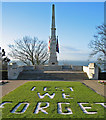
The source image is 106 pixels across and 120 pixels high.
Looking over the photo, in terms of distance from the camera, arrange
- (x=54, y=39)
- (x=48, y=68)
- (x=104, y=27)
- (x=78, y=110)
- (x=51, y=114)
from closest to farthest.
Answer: (x=51, y=114), (x=78, y=110), (x=104, y=27), (x=48, y=68), (x=54, y=39)

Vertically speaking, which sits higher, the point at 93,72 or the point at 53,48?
the point at 53,48

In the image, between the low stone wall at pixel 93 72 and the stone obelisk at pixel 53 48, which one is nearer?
the low stone wall at pixel 93 72

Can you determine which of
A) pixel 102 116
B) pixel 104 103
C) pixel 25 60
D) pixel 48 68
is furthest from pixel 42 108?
pixel 25 60

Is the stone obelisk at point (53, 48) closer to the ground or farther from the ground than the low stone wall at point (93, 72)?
farther from the ground

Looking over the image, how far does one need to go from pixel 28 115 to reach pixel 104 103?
3822 mm

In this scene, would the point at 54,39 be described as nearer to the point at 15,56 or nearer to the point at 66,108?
the point at 15,56

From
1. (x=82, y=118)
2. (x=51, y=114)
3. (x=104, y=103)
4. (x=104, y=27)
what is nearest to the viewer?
(x=82, y=118)

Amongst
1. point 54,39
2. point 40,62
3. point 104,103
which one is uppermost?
point 54,39

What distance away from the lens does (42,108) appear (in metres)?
5.55

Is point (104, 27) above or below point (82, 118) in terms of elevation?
above

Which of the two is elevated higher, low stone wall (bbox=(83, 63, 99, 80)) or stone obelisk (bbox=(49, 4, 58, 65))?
stone obelisk (bbox=(49, 4, 58, 65))

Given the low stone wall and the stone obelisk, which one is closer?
the low stone wall

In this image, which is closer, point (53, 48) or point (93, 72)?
point (93, 72)

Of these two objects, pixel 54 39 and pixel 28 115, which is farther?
pixel 54 39
